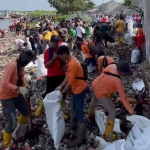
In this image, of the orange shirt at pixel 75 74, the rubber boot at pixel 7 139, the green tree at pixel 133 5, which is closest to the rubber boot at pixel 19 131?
the rubber boot at pixel 7 139

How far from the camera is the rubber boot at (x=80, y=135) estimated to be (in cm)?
455

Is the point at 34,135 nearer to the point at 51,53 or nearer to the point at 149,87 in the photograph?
the point at 51,53

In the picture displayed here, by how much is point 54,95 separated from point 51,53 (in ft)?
3.79

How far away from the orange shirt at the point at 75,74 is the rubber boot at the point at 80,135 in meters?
0.57

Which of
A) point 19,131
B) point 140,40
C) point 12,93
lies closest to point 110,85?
point 12,93

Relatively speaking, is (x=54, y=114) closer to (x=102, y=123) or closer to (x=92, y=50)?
(x=102, y=123)

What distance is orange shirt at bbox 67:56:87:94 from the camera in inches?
167

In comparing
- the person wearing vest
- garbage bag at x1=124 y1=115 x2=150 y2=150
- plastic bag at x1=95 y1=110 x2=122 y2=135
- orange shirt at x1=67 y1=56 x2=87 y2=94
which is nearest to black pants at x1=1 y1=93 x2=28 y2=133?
orange shirt at x1=67 y1=56 x2=87 y2=94

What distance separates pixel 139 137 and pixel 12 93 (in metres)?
2.05

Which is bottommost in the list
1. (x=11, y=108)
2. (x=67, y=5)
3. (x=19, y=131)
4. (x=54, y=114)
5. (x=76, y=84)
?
(x=19, y=131)

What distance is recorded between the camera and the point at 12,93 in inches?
170

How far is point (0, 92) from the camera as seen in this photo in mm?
4309

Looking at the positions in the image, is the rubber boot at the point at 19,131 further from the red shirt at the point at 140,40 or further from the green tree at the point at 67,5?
the green tree at the point at 67,5

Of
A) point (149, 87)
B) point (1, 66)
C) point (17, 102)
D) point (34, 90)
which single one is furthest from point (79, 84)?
point (1, 66)
